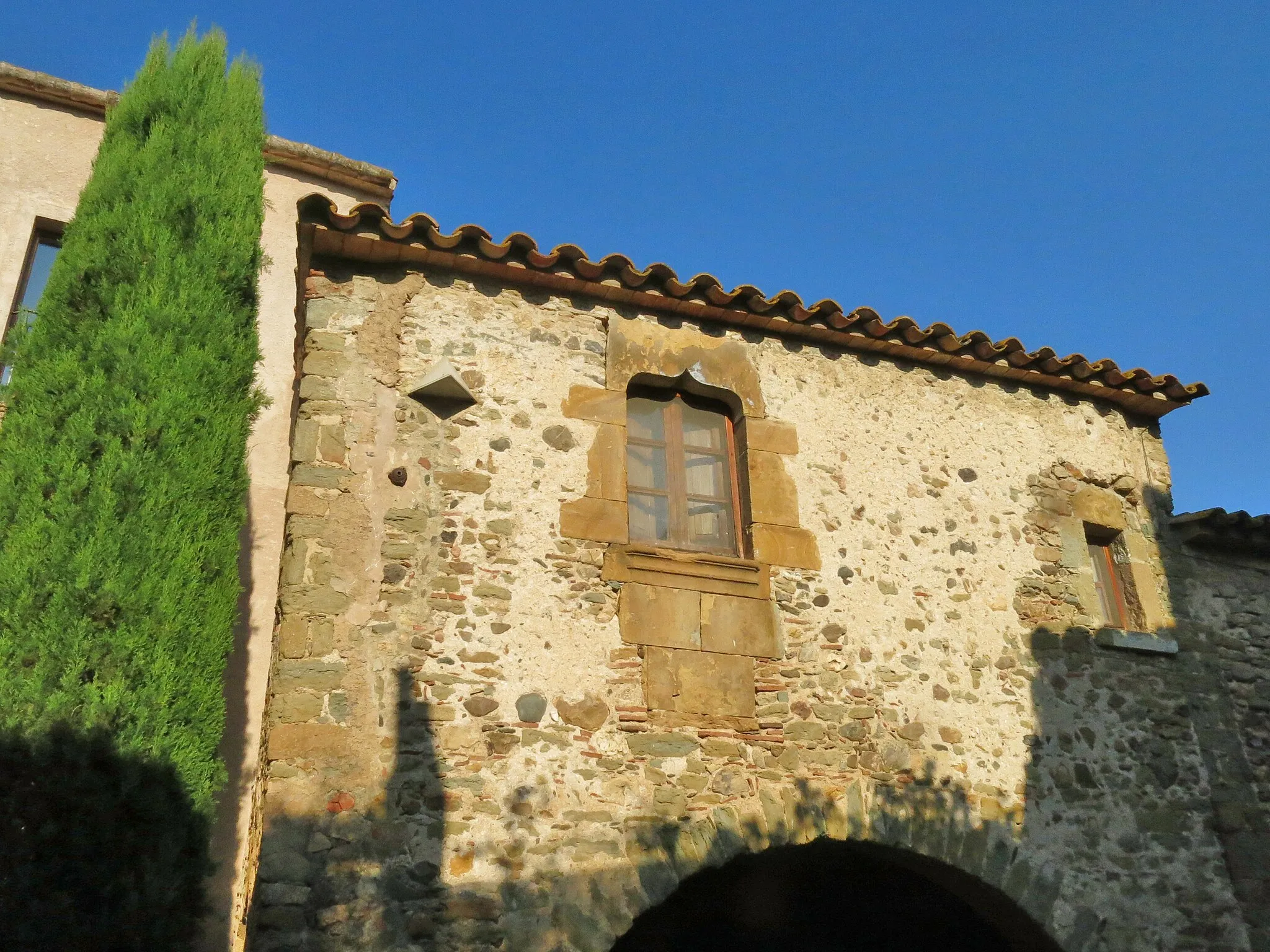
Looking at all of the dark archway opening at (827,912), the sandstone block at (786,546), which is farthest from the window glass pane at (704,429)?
the dark archway opening at (827,912)

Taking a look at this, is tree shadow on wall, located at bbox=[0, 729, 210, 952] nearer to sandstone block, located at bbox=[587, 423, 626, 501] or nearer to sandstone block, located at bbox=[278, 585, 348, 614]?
sandstone block, located at bbox=[278, 585, 348, 614]

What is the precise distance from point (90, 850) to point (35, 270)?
524cm

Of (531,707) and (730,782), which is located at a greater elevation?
(531,707)

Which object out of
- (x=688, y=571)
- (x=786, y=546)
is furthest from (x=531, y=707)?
(x=786, y=546)

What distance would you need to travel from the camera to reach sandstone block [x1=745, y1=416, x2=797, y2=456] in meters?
6.77

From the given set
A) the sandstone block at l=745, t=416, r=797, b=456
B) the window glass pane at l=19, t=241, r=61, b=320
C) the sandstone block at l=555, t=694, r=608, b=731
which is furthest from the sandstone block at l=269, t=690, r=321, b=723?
the window glass pane at l=19, t=241, r=61, b=320

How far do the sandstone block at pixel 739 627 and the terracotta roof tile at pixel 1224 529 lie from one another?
3402 mm

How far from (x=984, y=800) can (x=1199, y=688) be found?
6.57 ft

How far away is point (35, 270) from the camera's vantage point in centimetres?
812

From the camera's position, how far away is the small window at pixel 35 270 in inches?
309

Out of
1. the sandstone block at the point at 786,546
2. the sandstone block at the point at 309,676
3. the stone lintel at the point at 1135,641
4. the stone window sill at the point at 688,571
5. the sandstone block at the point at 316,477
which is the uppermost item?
the sandstone block at the point at 316,477

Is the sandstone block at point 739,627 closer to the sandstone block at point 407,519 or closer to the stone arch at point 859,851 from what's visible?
the stone arch at point 859,851

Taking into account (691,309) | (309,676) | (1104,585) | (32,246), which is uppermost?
(32,246)

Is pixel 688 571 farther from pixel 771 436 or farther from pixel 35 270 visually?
pixel 35 270
